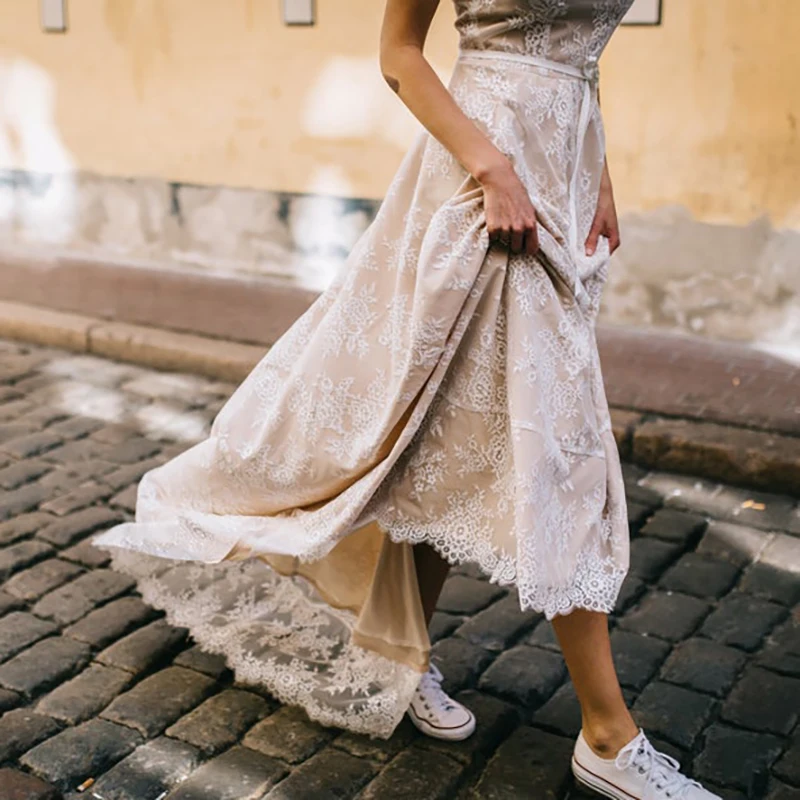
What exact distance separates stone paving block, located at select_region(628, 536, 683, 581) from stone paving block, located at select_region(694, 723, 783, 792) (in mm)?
830

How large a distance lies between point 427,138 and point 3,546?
203 centimetres

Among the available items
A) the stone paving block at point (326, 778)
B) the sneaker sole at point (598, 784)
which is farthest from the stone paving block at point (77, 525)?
the sneaker sole at point (598, 784)

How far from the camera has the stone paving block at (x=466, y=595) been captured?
341 centimetres

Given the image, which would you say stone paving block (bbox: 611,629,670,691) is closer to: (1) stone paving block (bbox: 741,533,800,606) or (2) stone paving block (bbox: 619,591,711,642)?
(2) stone paving block (bbox: 619,591,711,642)

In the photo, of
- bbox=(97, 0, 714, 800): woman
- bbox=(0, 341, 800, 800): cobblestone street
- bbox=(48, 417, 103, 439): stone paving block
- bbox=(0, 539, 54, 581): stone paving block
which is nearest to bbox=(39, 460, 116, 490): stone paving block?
bbox=(0, 341, 800, 800): cobblestone street

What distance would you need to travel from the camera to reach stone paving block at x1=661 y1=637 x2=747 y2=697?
3018mm

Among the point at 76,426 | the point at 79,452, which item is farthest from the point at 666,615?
the point at 76,426

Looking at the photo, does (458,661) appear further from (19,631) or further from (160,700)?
(19,631)

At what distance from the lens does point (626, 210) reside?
5.26m

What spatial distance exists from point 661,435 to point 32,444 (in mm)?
2368

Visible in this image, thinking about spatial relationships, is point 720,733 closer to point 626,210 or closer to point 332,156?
point 626,210

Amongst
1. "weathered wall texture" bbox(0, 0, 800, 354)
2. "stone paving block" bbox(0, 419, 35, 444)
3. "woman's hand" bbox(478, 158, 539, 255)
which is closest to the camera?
"woman's hand" bbox(478, 158, 539, 255)

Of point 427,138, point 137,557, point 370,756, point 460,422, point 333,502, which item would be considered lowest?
point 370,756

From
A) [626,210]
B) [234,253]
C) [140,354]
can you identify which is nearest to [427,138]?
[626,210]
